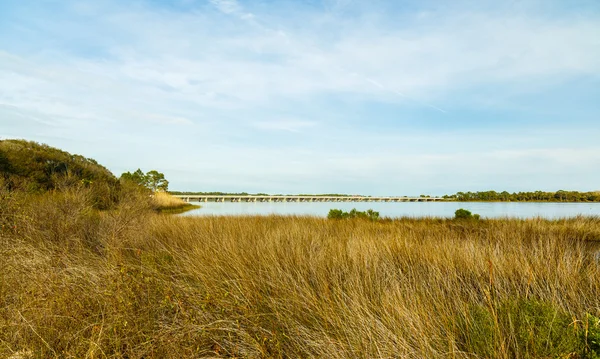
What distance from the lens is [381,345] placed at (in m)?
2.38

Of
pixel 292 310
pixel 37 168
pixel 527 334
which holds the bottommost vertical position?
pixel 292 310

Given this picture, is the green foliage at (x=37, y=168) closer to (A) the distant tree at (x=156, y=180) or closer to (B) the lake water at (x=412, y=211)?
(B) the lake water at (x=412, y=211)

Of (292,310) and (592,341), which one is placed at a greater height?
(592,341)

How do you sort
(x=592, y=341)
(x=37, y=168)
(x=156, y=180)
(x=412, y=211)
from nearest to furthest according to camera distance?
(x=592, y=341), (x=37, y=168), (x=412, y=211), (x=156, y=180)

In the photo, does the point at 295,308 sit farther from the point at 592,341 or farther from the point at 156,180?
the point at 156,180

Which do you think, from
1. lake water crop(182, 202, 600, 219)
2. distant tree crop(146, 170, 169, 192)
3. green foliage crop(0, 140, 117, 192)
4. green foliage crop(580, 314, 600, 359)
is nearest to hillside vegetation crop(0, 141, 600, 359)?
green foliage crop(580, 314, 600, 359)

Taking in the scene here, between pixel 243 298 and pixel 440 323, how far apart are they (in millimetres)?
1711

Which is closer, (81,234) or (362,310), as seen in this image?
(362,310)

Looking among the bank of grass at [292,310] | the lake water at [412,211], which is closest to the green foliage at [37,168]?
the lake water at [412,211]

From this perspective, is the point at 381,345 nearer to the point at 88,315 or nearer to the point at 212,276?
the point at 212,276

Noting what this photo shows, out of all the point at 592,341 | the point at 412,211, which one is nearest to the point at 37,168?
the point at 412,211

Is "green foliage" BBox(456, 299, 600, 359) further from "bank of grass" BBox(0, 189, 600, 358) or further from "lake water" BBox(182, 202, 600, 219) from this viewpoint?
"lake water" BBox(182, 202, 600, 219)

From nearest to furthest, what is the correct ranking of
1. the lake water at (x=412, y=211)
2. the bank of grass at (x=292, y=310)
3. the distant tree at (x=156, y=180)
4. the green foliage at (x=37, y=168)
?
the bank of grass at (x=292, y=310) < the green foliage at (x=37, y=168) < the lake water at (x=412, y=211) < the distant tree at (x=156, y=180)

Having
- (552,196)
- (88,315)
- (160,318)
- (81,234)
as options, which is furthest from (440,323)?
(552,196)
